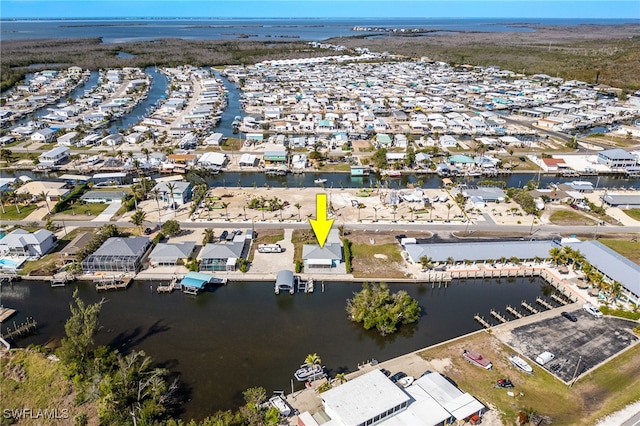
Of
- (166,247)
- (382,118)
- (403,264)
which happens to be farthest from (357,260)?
(382,118)

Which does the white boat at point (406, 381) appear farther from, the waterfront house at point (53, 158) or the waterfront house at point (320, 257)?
the waterfront house at point (53, 158)

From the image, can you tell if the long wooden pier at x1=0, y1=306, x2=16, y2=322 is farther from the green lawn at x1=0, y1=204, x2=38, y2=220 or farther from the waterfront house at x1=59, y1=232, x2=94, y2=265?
the green lawn at x1=0, y1=204, x2=38, y2=220

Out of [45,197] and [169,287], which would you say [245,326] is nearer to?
[169,287]

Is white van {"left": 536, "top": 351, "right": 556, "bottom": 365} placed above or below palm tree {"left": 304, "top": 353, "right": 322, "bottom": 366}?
below

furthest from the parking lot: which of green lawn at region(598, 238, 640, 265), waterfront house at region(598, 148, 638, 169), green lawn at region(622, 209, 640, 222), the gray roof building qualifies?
waterfront house at region(598, 148, 638, 169)

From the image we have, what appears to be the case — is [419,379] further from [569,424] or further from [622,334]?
[622,334]

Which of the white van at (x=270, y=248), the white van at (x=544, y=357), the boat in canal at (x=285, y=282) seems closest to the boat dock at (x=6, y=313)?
the white van at (x=270, y=248)
